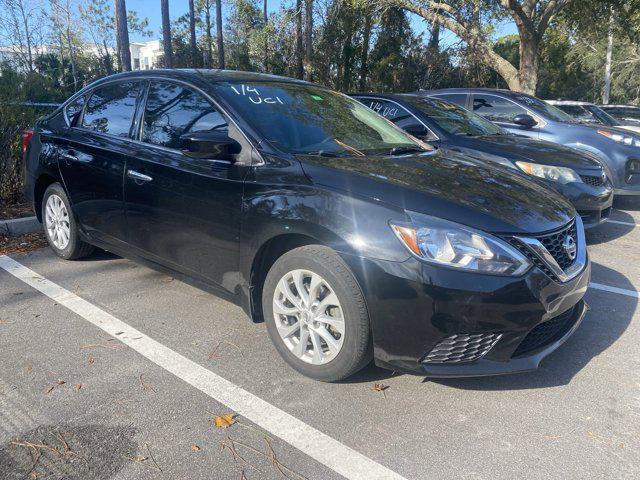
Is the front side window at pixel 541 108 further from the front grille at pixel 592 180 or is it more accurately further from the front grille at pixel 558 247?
the front grille at pixel 558 247

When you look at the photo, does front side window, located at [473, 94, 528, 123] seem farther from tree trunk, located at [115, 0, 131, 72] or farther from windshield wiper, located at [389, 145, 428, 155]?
tree trunk, located at [115, 0, 131, 72]

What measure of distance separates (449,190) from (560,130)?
554 centimetres

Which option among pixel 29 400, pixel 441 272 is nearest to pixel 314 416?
pixel 441 272

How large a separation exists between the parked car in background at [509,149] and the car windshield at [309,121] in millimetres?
1594

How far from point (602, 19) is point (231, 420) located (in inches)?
815

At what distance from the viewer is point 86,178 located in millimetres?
4449

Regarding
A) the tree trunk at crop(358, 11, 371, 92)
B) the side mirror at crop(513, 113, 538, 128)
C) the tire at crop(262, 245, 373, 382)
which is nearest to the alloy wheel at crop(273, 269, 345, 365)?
the tire at crop(262, 245, 373, 382)

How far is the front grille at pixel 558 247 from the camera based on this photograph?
295 cm

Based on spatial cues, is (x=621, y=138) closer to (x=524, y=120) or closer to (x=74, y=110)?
(x=524, y=120)

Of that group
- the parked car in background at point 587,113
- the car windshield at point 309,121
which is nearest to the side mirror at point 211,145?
the car windshield at point 309,121

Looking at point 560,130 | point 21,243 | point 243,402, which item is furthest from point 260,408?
point 560,130

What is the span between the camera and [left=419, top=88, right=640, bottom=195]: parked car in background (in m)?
7.54

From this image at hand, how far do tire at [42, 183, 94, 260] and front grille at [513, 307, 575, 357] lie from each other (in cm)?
375

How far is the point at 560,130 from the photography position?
774 cm
